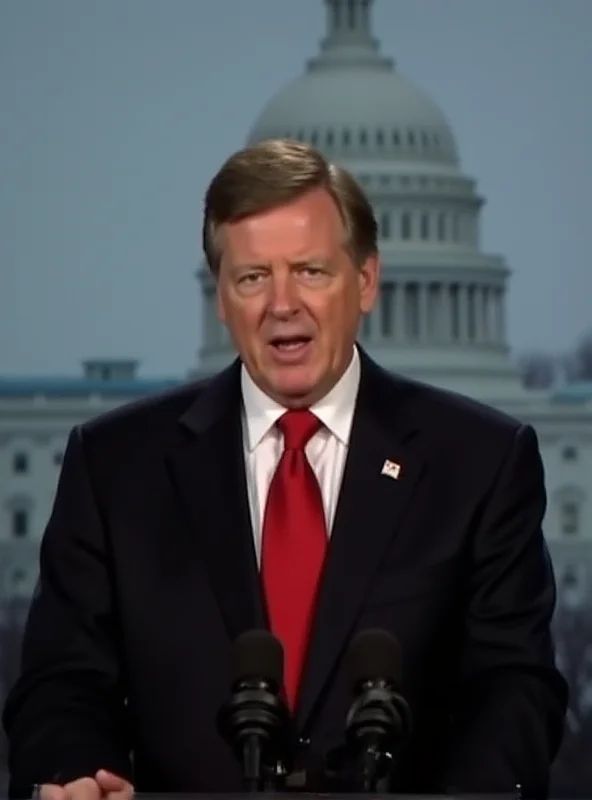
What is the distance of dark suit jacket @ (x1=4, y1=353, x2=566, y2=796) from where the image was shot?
11.2ft

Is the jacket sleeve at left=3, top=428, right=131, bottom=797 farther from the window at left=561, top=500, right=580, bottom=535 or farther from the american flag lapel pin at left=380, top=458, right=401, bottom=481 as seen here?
the window at left=561, top=500, right=580, bottom=535

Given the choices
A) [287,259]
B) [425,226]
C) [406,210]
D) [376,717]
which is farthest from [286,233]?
[406,210]

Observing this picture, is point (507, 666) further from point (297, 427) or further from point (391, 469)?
point (297, 427)

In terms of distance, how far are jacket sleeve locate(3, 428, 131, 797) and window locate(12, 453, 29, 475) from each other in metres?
13.9

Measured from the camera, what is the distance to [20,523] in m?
17.7

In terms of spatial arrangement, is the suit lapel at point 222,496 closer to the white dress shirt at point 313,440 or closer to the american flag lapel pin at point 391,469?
the white dress shirt at point 313,440

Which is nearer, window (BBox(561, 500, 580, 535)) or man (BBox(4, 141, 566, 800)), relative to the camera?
man (BBox(4, 141, 566, 800))

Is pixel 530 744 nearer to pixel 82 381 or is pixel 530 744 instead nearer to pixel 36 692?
pixel 36 692

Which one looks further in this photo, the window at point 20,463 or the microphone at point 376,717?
the window at point 20,463

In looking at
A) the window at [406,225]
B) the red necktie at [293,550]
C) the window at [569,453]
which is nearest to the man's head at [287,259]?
the red necktie at [293,550]

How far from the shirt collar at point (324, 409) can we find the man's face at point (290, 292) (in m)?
0.06

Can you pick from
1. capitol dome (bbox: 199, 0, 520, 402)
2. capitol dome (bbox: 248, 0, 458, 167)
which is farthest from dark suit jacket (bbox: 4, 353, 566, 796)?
capitol dome (bbox: 248, 0, 458, 167)

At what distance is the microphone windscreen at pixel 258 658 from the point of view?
307cm

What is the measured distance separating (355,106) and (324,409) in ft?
74.8
